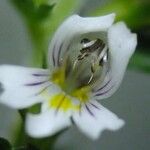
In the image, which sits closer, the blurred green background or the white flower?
the white flower

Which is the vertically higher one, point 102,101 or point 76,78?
point 76,78

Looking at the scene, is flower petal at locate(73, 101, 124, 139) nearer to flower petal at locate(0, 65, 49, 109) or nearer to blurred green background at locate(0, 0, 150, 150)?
flower petal at locate(0, 65, 49, 109)

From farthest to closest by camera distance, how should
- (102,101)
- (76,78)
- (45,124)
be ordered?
(102,101), (76,78), (45,124)

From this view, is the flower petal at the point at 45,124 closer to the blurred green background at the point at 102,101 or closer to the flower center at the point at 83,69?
the flower center at the point at 83,69

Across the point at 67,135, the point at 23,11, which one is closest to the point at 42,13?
the point at 23,11

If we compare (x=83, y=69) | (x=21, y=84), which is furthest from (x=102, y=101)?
(x=21, y=84)

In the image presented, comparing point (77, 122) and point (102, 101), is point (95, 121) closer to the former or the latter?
point (77, 122)

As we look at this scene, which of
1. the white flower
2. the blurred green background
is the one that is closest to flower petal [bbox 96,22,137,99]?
the white flower
